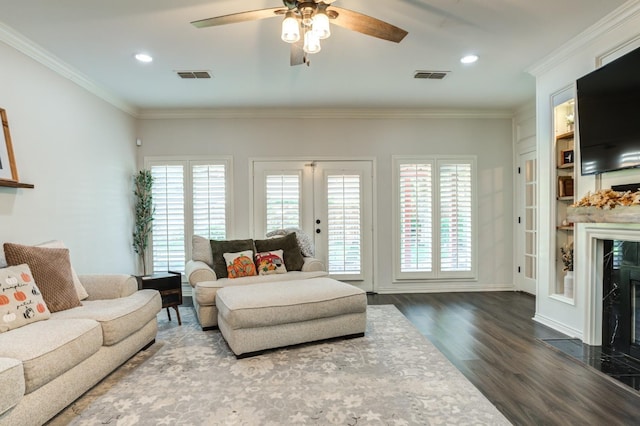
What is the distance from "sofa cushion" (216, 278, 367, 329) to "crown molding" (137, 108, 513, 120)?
2.79 m

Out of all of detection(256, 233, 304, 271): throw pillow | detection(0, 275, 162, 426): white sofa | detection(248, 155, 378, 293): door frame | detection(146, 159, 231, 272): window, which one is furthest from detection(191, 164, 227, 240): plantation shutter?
detection(0, 275, 162, 426): white sofa

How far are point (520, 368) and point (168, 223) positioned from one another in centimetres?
459

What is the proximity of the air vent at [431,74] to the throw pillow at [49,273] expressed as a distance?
12.7 feet

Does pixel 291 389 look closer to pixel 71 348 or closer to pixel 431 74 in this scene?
pixel 71 348

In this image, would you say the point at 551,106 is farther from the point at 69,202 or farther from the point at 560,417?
the point at 69,202

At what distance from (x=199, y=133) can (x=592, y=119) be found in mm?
4663

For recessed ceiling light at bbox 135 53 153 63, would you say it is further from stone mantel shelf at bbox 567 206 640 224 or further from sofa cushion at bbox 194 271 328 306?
stone mantel shelf at bbox 567 206 640 224

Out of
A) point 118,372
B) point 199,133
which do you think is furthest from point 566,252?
point 199,133

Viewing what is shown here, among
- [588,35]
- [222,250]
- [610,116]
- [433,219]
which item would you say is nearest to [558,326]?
[610,116]

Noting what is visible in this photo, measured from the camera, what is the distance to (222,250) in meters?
4.15

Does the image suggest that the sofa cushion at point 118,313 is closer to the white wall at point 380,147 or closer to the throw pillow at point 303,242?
the throw pillow at point 303,242

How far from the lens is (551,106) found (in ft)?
11.8

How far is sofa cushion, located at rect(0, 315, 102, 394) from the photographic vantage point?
1.84 m

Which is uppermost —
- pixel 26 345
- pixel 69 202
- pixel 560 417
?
pixel 69 202
